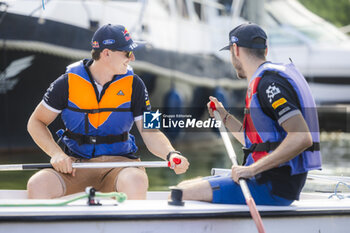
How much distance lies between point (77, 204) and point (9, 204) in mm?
316

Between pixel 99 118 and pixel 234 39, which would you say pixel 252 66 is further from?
pixel 99 118

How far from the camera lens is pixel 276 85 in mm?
3148

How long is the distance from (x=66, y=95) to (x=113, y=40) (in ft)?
1.26

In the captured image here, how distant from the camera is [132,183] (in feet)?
11.5

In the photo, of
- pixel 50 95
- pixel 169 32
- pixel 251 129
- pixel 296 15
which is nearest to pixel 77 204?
pixel 50 95

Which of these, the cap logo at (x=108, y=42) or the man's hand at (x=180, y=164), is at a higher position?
the cap logo at (x=108, y=42)

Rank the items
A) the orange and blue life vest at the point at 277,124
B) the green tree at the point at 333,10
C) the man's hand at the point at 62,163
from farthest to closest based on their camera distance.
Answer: the green tree at the point at 333,10
the man's hand at the point at 62,163
the orange and blue life vest at the point at 277,124

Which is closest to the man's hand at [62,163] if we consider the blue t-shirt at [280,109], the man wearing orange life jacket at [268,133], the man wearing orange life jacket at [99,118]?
the man wearing orange life jacket at [99,118]

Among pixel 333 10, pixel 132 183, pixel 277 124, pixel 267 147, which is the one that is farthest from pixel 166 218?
pixel 333 10

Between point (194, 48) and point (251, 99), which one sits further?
point (194, 48)

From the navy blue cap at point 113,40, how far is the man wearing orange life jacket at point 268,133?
0.56 metres

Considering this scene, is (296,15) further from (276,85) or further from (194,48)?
(276,85)

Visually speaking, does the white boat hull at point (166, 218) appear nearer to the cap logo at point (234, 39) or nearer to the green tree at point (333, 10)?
the cap logo at point (234, 39)

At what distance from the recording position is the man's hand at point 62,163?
3467 millimetres
